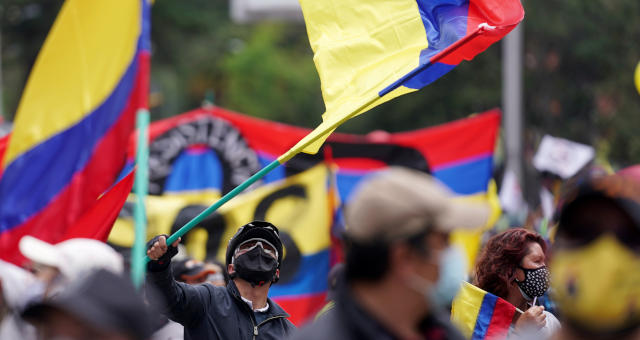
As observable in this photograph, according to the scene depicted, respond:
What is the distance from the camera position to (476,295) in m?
4.77

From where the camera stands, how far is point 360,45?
4.96 m

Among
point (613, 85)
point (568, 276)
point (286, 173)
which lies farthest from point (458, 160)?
point (613, 85)

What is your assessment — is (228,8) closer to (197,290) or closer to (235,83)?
(235,83)

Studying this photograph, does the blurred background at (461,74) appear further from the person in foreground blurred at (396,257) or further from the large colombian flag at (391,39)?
the person in foreground blurred at (396,257)

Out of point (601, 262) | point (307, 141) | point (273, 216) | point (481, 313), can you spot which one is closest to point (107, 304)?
point (601, 262)

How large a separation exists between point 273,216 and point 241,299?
9.32 feet

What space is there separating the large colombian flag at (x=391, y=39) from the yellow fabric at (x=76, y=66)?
0.95 meters

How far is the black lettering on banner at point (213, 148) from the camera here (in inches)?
360

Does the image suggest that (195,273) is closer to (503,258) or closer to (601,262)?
(503,258)

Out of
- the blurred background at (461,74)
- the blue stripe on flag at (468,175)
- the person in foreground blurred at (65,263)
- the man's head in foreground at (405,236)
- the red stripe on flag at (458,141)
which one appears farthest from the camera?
the blurred background at (461,74)

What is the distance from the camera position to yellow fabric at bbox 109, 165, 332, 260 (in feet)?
24.3

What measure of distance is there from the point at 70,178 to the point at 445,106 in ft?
82.5

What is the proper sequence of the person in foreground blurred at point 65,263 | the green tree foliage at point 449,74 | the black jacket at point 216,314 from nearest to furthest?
the person in foreground blurred at point 65,263 → the black jacket at point 216,314 → the green tree foliage at point 449,74

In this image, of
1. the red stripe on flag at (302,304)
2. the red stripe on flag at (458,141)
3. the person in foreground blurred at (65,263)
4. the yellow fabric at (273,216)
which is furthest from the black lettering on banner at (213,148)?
the person in foreground blurred at (65,263)
